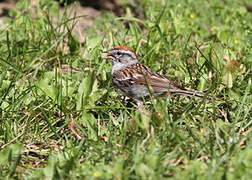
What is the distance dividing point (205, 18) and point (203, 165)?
13.9 ft

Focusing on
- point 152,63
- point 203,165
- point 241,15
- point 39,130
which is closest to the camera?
point 203,165

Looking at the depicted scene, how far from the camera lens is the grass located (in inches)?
122

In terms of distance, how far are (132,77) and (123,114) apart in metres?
0.83

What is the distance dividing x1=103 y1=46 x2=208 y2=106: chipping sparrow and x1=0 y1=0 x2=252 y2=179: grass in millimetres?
147

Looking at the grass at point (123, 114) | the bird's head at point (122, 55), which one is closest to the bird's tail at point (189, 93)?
the grass at point (123, 114)

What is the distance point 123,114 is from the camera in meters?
4.16

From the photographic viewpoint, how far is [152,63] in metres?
5.27

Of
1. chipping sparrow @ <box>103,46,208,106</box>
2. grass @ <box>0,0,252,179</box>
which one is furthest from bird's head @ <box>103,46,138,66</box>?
grass @ <box>0,0,252,179</box>

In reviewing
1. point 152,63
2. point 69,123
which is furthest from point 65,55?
point 69,123

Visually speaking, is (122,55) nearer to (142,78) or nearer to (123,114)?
(142,78)

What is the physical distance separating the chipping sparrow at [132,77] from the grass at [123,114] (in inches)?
5.8

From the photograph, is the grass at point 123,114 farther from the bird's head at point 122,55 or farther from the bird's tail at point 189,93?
the bird's head at point 122,55

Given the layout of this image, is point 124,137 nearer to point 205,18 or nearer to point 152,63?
point 152,63

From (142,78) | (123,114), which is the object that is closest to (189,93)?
(123,114)
